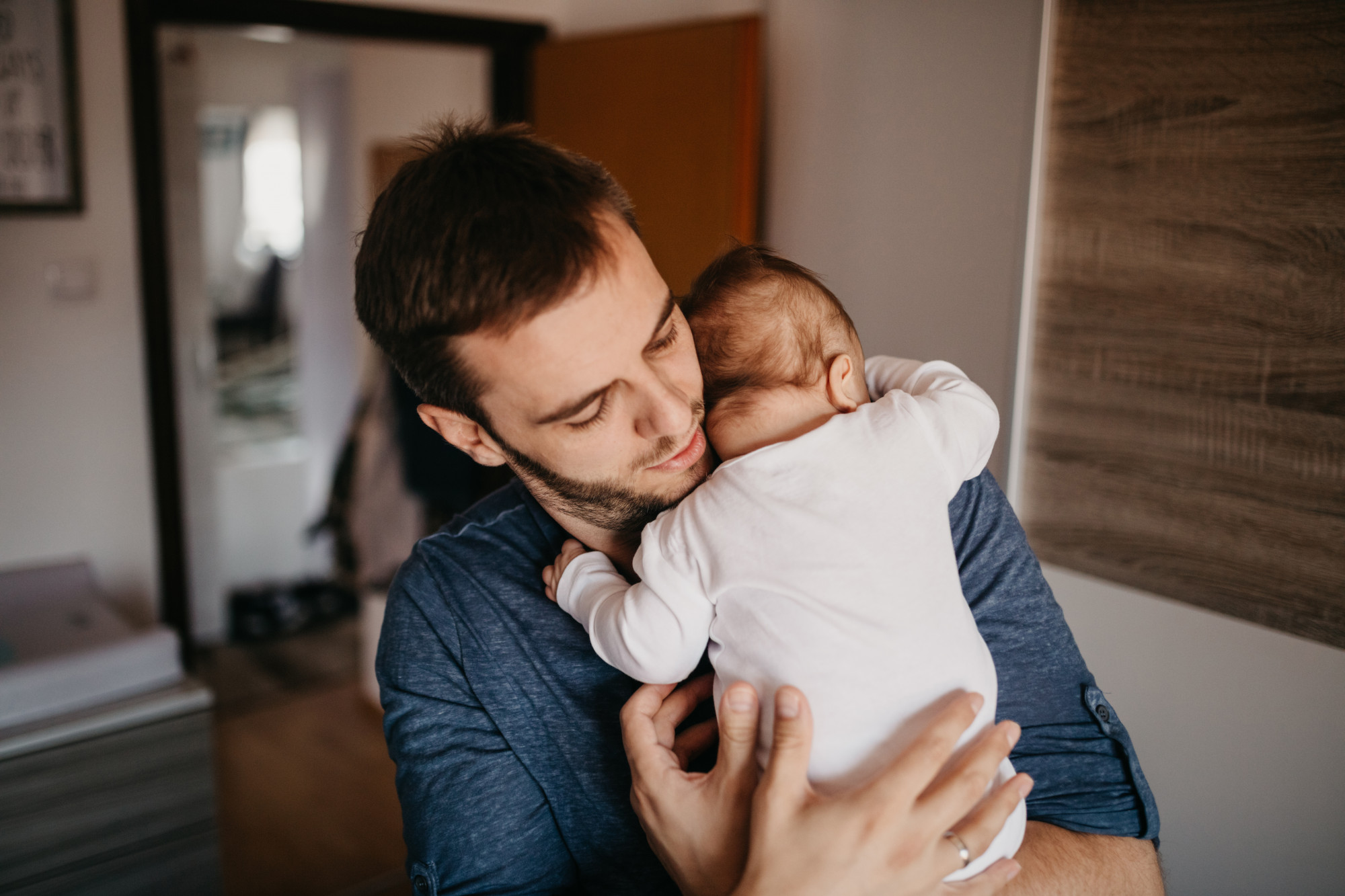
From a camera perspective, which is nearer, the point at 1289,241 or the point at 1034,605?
the point at 1034,605

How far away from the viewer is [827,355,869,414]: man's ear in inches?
43.1

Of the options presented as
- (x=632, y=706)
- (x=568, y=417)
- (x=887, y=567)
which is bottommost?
(x=632, y=706)

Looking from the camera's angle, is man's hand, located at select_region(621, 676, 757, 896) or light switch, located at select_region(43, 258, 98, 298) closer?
man's hand, located at select_region(621, 676, 757, 896)

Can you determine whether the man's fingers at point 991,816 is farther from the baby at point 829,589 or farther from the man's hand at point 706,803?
the man's hand at point 706,803

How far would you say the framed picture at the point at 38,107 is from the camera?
2.43 m

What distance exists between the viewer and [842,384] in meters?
1.10

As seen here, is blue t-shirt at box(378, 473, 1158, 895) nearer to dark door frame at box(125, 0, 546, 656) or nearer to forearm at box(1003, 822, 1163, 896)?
forearm at box(1003, 822, 1163, 896)

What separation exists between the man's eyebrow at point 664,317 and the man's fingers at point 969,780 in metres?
0.50

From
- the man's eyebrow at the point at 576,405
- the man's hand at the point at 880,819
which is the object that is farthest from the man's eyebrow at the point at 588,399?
the man's hand at the point at 880,819

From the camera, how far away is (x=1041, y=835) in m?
1.02

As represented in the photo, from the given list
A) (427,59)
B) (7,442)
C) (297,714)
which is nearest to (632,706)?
(7,442)

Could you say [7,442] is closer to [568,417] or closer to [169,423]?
[169,423]

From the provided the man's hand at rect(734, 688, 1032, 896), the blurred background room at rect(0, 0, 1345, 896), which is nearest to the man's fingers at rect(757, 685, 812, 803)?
the man's hand at rect(734, 688, 1032, 896)

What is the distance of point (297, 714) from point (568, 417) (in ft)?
9.87
